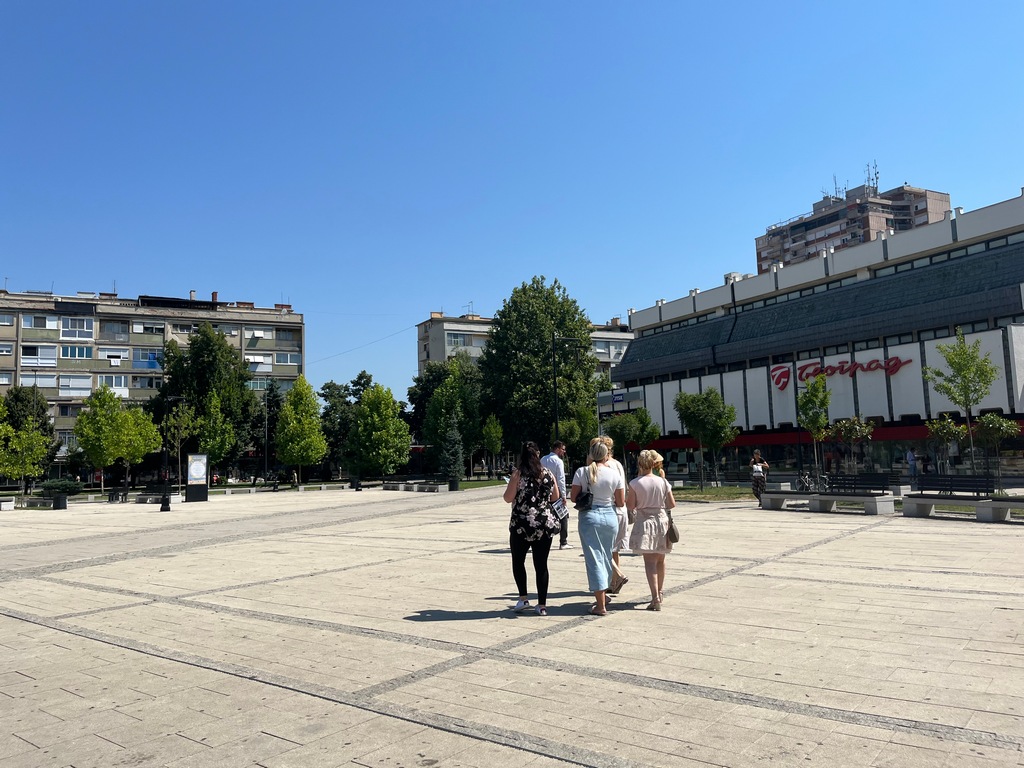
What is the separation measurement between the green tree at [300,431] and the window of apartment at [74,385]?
68.0 ft

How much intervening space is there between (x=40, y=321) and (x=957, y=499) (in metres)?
73.4

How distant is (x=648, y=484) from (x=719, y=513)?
14733mm

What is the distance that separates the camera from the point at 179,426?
5206 cm

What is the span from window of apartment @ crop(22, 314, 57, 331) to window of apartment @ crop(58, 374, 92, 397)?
4.63m

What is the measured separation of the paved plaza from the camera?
161 inches

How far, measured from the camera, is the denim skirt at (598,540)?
24.0 feet

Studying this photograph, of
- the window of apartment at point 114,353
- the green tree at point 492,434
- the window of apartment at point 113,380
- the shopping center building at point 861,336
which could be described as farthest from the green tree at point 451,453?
the window of apartment at point 114,353

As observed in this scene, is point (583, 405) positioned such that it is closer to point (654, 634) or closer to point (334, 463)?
point (334, 463)

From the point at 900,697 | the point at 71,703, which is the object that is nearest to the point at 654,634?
the point at 900,697

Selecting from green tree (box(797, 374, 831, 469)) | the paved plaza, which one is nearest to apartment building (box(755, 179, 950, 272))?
green tree (box(797, 374, 831, 469))

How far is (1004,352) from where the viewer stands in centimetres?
3481

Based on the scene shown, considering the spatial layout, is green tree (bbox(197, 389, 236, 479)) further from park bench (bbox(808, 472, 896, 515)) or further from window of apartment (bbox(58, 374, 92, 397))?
park bench (bbox(808, 472, 896, 515))

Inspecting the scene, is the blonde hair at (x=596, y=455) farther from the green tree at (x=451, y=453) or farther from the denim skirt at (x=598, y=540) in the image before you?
the green tree at (x=451, y=453)

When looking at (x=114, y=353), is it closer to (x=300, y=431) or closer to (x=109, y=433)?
(x=109, y=433)
